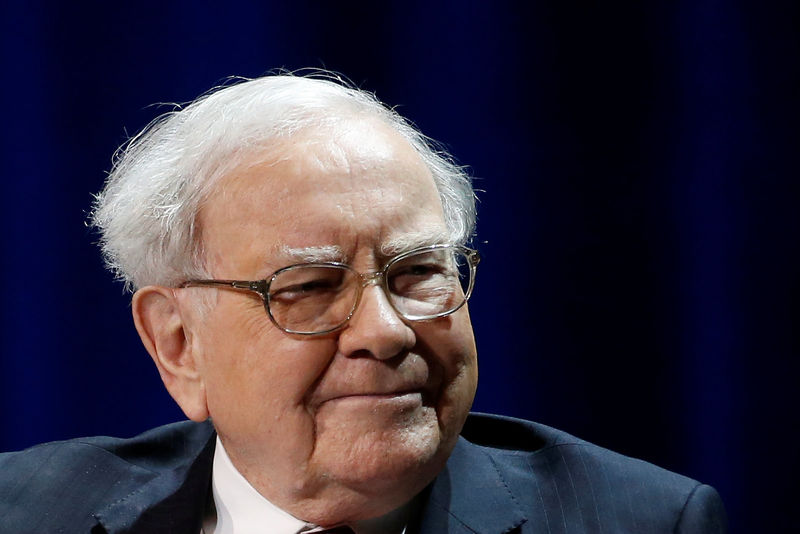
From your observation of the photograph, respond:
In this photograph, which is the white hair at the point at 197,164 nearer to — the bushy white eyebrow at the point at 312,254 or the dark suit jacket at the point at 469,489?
the bushy white eyebrow at the point at 312,254

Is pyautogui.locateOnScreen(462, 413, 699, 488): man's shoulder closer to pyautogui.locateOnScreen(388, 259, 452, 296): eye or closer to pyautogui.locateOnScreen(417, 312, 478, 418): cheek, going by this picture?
pyautogui.locateOnScreen(417, 312, 478, 418): cheek

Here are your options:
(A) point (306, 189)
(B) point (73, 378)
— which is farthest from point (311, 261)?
(B) point (73, 378)

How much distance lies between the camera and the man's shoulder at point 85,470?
1914 millimetres

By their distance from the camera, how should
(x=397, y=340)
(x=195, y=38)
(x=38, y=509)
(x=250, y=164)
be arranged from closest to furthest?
(x=397, y=340)
(x=250, y=164)
(x=38, y=509)
(x=195, y=38)

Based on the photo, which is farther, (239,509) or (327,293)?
(239,509)

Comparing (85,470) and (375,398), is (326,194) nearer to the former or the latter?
(375,398)

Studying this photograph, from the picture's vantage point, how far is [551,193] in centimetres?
238

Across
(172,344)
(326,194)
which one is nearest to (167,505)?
(172,344)

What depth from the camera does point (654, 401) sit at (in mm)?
2352

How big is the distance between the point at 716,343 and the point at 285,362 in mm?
1239

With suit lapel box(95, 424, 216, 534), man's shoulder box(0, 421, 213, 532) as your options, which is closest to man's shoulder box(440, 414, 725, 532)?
suit lapel box(95, 424, 216, 534)

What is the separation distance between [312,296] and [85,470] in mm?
790

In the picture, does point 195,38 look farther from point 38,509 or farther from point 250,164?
point 38,509

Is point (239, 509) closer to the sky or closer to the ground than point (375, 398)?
closer to the ground
